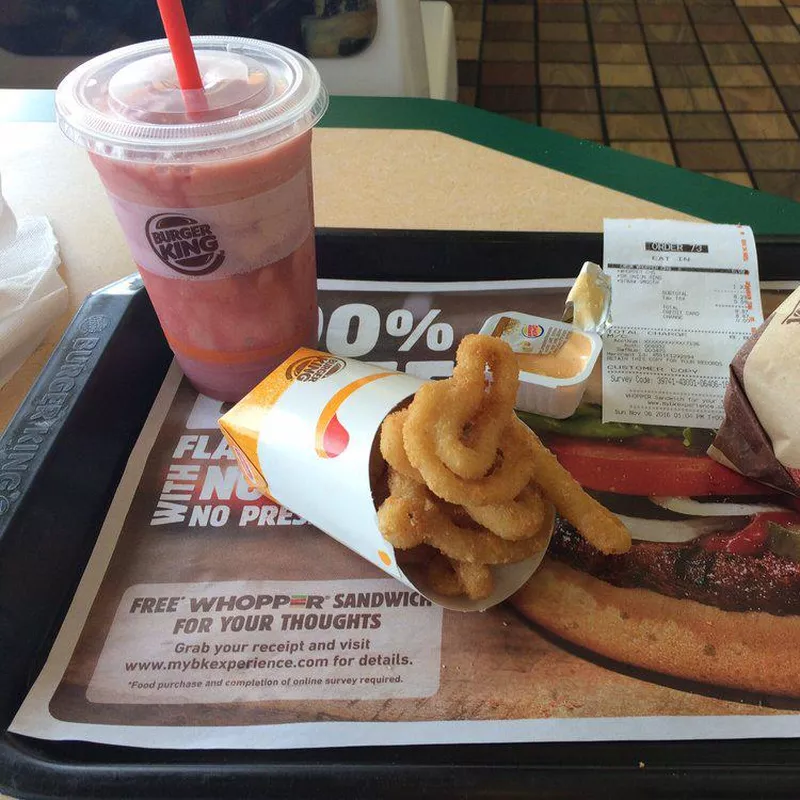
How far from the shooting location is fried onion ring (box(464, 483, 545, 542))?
0.58 meters

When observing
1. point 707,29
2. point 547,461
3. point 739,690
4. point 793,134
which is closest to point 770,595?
point 739,690

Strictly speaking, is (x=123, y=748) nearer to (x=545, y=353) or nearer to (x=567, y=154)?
(x=545, y=353)

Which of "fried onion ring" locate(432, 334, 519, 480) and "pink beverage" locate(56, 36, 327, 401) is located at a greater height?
"pink beverage" locate(56, 36, 327, 401)

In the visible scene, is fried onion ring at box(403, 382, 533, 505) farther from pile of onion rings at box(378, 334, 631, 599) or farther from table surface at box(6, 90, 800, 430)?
table surface at box(6, 90, 800, 430)

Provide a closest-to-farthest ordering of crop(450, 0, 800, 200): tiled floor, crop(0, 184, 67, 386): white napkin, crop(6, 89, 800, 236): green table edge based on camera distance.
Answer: crop(0, 184, 67, 386): white napkin, crop(6, 89, 800, 236): green table edge, crop(450, 0, 800, 200): tiled floor

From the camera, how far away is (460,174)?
109 centimetres

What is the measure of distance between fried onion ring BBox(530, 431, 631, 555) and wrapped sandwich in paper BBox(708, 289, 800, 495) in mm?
180

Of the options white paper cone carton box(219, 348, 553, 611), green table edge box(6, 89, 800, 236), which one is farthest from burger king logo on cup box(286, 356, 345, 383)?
green table edge box(6, 89, 800, 236)

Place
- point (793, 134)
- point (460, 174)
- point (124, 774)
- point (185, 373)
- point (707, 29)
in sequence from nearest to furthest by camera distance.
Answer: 1. point (124, 774)
2. point (185, 373)
3. point (460, 174)
4. point (793, 134)
5. point (707, 29)

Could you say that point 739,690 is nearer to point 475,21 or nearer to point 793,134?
point 793,134

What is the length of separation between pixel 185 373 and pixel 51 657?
0.32 m

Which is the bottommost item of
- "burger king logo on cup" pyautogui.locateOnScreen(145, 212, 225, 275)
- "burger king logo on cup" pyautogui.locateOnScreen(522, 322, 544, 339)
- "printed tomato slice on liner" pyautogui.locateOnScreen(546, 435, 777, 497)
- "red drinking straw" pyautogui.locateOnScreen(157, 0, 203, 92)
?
"printed tomato slice on liner" pyautogui.locateOnScreen(546, 435, 777, 497)

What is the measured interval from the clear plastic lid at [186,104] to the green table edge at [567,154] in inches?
18.6

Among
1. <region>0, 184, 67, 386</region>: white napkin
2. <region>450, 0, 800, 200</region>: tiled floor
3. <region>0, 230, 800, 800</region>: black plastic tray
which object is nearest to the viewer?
<region>0, 230, 800, 800</region>: black plastic tray
